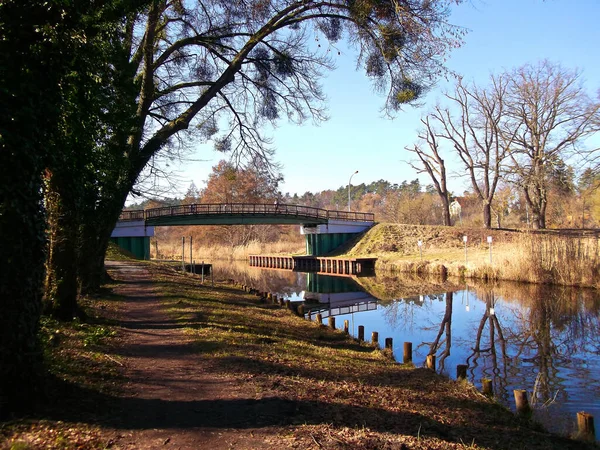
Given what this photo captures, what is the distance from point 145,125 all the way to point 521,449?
14314mm

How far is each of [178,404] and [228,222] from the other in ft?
129

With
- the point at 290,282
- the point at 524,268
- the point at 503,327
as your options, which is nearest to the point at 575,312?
the point at 503,327

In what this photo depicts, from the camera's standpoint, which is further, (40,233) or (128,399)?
(128,399)

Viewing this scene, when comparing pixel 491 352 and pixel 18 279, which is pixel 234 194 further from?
pixel 18 279

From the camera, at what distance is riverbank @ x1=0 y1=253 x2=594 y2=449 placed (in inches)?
170

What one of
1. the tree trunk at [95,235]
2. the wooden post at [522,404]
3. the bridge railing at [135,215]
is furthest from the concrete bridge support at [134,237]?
the wooden post at [522,404]

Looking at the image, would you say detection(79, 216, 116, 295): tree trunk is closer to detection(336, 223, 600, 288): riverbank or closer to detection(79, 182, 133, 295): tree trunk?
detection(79, 182, 133, 295): tree trunk

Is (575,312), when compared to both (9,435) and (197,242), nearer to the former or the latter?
(9,435)

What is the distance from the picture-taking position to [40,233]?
473 centimetres

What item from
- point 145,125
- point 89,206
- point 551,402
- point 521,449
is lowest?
point 551,402

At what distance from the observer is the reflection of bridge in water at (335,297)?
1981 centimetres

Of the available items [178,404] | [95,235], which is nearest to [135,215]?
[95,235]

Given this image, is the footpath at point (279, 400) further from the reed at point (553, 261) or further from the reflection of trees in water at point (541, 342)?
the reed at point (553, 261)

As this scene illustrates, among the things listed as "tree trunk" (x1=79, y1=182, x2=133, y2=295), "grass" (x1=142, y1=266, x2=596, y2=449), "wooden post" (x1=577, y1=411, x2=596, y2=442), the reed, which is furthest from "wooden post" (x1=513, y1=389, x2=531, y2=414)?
the reed
